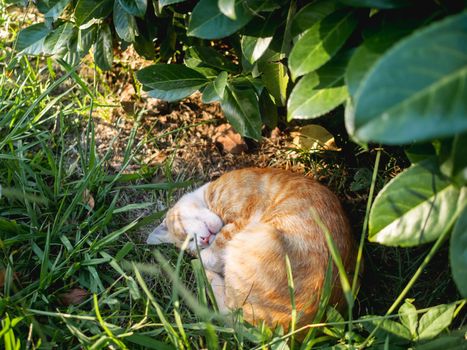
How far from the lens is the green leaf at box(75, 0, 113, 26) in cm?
234

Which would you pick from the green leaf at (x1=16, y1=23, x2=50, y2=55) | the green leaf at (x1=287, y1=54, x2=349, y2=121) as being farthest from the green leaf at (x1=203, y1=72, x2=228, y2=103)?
the green leaf at (x1=16, y1=23, x2=50, y2=55)

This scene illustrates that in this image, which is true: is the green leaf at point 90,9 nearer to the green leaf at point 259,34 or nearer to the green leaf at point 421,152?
the green leaf at point 259,34

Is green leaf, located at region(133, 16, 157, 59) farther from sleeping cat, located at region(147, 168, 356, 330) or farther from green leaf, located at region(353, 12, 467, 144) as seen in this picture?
green leaf, located at region(353, 12, 467, 144)

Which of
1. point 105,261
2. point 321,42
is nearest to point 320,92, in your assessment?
point 321,42

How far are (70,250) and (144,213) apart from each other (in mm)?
566

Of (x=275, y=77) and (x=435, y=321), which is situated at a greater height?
(x=275, y=77)

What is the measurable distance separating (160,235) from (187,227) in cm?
15

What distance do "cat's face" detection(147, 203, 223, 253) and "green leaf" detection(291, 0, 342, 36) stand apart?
1.46m

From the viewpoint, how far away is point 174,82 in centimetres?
240

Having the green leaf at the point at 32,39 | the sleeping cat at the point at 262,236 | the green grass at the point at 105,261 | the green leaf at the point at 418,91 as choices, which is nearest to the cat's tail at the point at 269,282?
the sleeping cat at the point at 262,236

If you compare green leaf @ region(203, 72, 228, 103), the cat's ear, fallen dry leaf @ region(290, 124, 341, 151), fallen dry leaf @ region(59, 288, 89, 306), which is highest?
green leaf @ region(203, 72, 228, 103)

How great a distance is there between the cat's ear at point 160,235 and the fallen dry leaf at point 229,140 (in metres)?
0.59

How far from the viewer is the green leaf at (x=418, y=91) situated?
0.92 metres

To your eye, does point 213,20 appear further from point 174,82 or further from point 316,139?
point 316,139
